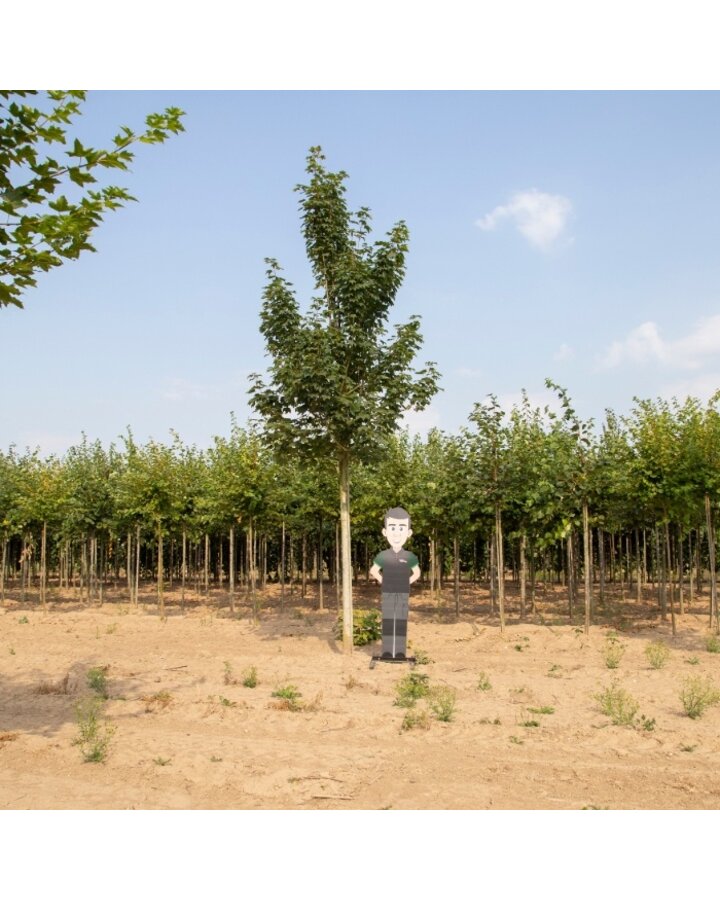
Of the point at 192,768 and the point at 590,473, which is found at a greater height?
the point at 590,473

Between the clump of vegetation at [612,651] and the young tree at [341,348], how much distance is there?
4.97m

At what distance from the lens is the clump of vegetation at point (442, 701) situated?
889cm

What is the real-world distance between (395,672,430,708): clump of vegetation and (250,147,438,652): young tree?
2958mm

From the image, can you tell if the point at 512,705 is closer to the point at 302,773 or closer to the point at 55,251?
the point at 302,773

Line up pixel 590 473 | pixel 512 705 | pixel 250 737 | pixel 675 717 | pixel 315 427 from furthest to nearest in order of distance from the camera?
pixel 590 473
pixel 315 427
pixel 512 705
pixel 675 717
pixel 250 737

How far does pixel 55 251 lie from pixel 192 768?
4.95 meters

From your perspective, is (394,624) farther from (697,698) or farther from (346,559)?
(697,698)

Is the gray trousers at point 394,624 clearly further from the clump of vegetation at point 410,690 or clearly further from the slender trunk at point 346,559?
the clump of vegetation at point 410,690

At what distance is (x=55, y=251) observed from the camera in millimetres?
5938

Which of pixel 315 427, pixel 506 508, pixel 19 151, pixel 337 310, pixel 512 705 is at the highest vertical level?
pixel 337 310

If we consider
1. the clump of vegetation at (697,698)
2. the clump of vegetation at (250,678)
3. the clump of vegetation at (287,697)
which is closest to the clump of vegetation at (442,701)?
the clump of vegetation at (287,697)

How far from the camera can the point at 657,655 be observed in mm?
12828

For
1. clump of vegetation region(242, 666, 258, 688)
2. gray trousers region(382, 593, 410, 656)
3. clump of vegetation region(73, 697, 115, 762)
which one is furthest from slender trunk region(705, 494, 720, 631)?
clump of vegetation region(73, 697, 115, 762)

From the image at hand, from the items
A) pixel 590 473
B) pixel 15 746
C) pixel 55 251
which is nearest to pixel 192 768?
pixel 15 746
